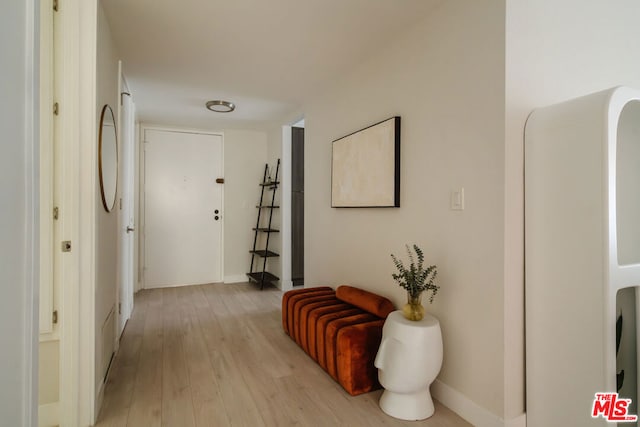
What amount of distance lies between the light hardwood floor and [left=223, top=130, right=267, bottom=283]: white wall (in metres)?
1.68

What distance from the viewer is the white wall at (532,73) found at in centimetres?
167

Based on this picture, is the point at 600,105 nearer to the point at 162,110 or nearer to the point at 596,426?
the point at 596,426

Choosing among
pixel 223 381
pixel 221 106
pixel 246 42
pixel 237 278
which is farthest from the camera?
pixel 237 278

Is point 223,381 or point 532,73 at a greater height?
point 532,73

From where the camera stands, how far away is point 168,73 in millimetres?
3014

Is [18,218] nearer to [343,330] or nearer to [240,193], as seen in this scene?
[343,330]

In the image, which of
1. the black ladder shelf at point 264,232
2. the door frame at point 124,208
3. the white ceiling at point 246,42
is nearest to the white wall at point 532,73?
the white ceiling at point 246,42

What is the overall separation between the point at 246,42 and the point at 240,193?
306 cm

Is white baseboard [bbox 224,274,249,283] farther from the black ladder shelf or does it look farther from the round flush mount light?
the round flush mount light

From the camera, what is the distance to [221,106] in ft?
12.9

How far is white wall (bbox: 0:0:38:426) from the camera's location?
22.4 inches

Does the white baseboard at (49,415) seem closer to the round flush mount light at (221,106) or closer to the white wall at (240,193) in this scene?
the round flush mount light at (221,106)

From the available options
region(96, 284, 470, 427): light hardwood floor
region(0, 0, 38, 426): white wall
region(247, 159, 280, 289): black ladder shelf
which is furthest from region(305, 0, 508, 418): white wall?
region(247, 159, 280, 289): black ladder shelf

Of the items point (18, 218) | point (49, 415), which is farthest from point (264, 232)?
point (18, 218)
